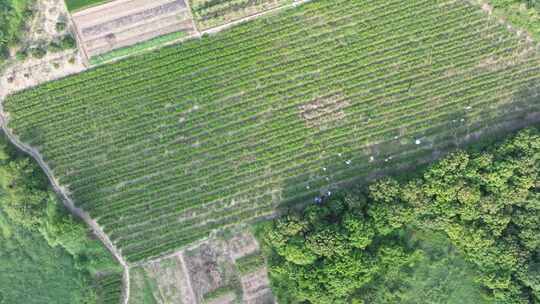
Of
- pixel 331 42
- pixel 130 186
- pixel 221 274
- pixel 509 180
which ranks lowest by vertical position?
pixel 221 274

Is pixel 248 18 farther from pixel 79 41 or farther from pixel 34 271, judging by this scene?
pixel 34 271

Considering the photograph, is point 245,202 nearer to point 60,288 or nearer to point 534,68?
point 60,288

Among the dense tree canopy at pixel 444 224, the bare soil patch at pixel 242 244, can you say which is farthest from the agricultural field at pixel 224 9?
the bare soil patch at pixel 242 244

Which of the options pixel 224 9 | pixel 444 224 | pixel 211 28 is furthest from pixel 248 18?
pixel 444 224

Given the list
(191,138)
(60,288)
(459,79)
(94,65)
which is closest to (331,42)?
(459,79)

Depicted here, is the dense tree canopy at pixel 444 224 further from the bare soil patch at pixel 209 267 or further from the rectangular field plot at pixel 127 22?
the rectangular field plot at pixel 127 22

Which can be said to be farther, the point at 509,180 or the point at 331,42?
the point at 331,42
